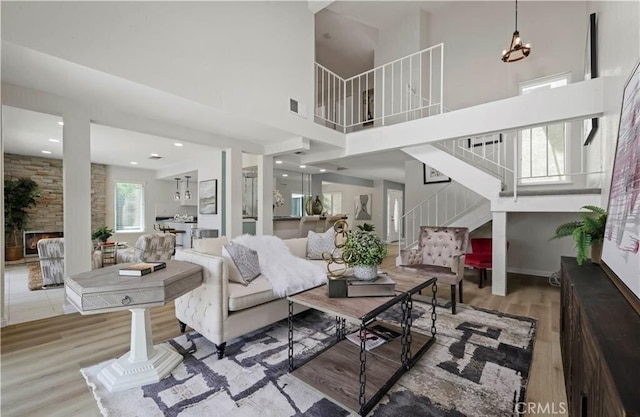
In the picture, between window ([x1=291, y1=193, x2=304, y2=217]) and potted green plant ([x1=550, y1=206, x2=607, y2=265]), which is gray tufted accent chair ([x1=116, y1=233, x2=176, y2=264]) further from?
window ([x1=291, y1=193, x2=304, y2=217])

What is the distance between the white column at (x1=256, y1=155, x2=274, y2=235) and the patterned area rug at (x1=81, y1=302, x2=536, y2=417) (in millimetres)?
2918

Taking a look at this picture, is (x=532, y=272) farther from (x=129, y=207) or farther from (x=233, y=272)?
(x=129, y=207)

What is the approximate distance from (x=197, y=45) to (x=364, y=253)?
8.94 feet

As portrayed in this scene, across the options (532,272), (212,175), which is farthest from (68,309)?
(532,272)

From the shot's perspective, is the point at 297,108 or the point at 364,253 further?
the point at 297,108

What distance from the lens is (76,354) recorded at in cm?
219

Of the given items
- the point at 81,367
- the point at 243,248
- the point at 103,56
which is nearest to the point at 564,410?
the point at 243,248

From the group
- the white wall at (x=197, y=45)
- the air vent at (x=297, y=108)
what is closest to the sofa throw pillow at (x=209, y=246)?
the white wall at (x=197, y=45)

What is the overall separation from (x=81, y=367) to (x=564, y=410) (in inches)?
124

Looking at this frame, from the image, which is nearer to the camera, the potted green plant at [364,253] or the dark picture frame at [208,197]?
the potted green plant at [364,253]

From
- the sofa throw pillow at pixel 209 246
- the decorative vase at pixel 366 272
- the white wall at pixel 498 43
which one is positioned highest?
the white wall at pixel 498 43

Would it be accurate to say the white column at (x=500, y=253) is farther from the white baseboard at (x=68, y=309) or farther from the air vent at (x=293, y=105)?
the white baseboard at (x=68, y=309)

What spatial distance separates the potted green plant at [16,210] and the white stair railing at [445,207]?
7.71m

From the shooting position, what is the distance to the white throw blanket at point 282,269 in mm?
2523
